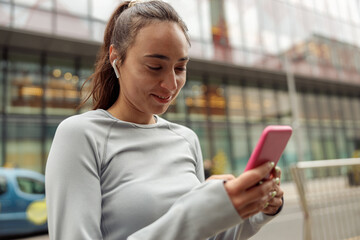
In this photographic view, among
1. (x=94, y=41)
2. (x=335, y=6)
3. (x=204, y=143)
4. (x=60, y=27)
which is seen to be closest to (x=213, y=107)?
(x=204, y=143)

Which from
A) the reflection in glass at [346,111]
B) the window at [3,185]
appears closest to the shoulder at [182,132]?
the window at [3,185]

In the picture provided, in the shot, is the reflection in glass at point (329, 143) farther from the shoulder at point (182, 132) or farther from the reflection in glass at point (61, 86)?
the shoulder at point (182, 132)

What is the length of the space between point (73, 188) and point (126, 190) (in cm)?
18

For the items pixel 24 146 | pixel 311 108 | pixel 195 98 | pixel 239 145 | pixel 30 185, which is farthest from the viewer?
pixel 311 108

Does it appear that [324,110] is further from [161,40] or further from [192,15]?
[161,40]

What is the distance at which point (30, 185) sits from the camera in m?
7.67

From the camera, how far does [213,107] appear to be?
1484 centimetres

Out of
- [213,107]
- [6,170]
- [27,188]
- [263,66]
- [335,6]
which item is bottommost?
[27,188]

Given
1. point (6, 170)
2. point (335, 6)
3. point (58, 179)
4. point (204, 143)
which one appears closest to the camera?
point (58, 179)

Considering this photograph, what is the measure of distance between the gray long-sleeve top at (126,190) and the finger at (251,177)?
45 mm

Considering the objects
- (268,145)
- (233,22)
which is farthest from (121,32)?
(233,22)

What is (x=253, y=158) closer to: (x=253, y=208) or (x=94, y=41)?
(x=253, y=208)

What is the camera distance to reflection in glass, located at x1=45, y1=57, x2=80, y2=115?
433 inches

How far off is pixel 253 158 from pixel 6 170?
8151 mm
